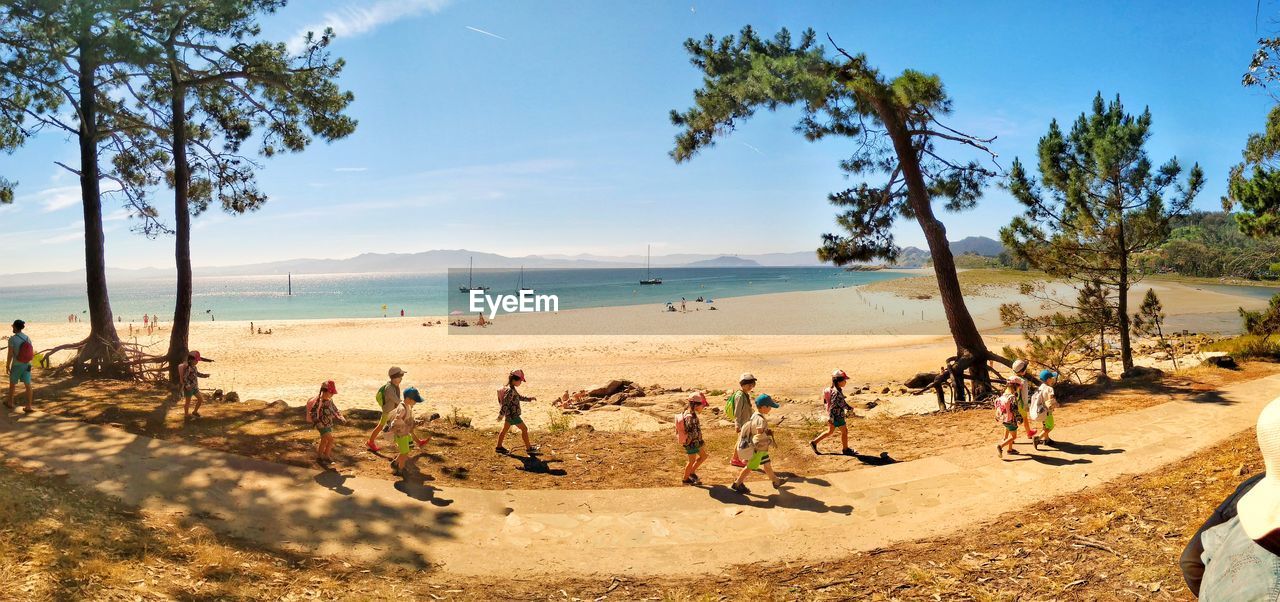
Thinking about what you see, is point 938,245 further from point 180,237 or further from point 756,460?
point 180,237

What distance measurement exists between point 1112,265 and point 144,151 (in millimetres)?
26469

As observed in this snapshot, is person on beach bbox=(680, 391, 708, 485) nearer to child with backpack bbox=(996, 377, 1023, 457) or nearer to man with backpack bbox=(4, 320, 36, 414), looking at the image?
child with backpack bbox=(996, 377, 1023, 457)

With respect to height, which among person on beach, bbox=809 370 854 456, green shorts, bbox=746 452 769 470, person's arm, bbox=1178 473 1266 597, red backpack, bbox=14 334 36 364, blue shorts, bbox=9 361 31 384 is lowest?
green shorts, bbox=746 452 769 470

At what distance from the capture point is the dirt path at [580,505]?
6773 millimetres

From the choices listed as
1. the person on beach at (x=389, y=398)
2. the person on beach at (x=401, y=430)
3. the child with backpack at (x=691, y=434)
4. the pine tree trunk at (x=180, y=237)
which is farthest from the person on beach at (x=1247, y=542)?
the pine tree trunk at (x=180, y=237)

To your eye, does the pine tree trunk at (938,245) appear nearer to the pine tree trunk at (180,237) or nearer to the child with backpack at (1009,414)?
the child with backpack at (1009,414)

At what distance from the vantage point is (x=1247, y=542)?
189cm

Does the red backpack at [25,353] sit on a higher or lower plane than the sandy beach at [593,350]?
higher

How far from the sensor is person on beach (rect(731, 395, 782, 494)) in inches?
341

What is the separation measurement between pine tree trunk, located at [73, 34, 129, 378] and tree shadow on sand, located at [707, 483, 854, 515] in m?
15.2

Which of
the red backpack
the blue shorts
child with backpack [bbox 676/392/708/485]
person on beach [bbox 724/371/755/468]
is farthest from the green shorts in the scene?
the red backpack

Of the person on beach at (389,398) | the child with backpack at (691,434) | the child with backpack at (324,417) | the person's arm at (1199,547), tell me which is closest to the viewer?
the person's arm at (1199,547)

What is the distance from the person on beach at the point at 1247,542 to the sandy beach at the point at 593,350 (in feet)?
41.4

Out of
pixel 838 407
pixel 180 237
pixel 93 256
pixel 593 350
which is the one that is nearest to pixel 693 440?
pixel 838 407
